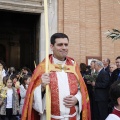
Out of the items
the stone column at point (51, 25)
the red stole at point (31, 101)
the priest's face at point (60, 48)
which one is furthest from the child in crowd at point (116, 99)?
the stone column at point (51, 25)

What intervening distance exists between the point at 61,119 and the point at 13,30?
9.27 m

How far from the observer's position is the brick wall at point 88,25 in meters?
11.7

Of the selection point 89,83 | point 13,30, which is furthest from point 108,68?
point 13,30

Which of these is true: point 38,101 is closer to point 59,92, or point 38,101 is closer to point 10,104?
point 59,92

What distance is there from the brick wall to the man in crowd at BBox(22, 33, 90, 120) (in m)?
7.66

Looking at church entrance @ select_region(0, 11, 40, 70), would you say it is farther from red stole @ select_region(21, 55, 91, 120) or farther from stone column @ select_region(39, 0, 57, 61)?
red stole @ select_region(21, 55, 91, 120)

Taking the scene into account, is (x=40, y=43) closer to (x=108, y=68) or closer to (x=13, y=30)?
(x=13, y=30)

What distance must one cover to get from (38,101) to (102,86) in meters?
4.61

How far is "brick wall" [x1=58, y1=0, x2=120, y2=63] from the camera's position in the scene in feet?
38.3

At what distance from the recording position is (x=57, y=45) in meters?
3.89

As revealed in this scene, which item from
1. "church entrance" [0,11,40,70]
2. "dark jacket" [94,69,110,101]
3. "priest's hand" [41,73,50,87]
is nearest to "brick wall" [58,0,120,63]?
"church entrance" [0,11,40,70]

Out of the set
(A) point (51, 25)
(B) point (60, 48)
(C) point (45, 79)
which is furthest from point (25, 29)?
(C) point (45, 79)

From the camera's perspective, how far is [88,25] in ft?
39.7

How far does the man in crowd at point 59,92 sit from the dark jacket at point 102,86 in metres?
4.21
